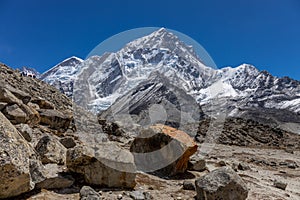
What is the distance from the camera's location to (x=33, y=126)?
15797 millimetres

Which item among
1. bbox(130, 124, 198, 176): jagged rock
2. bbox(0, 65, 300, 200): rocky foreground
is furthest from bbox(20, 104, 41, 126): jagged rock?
bbox(130, 124, 198, 176): jagged rock

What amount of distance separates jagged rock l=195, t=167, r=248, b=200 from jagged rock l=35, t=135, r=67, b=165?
5.48 meters

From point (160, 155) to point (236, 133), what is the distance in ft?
162

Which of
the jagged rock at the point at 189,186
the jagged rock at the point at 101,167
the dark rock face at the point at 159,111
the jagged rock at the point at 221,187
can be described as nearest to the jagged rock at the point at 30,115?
the jagged rock at the point at 101,167

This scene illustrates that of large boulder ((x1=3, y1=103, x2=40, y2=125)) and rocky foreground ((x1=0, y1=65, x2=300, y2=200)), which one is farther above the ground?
large boulder ((x1=3, y1=103, x2=40, y2=125))

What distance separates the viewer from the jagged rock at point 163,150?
14.5 metres

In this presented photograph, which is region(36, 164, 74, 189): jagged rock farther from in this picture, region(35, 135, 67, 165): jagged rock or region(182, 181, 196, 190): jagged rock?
region(182, 181, 196, 190): jagged rock

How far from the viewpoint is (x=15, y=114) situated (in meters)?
13.5

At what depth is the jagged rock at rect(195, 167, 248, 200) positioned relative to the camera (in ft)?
31.9

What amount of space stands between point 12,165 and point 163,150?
28.0 feet

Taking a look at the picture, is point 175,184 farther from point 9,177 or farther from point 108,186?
point 9,177

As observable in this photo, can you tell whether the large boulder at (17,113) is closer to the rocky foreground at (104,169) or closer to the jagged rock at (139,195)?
the rocky foreground at (104,169)

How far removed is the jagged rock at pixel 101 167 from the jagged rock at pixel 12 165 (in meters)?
1.99

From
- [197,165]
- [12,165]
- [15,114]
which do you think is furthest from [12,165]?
[197,165]
